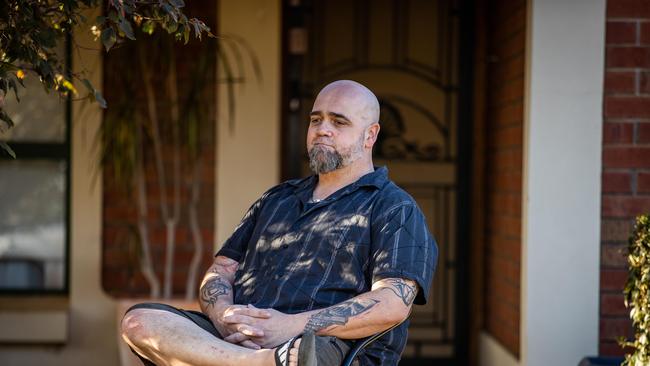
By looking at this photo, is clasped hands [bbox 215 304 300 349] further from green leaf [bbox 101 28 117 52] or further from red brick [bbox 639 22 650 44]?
red brick [bbox 639 22 650 44]

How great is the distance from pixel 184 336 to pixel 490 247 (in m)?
2.70

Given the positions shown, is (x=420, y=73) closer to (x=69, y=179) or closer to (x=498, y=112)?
(x=498, y=112)

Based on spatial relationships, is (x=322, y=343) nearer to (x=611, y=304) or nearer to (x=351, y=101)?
(x=351, y=101)

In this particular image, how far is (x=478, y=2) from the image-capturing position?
17.6 ft

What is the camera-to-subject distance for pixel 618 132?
4.17 metres

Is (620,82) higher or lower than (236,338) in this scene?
higher

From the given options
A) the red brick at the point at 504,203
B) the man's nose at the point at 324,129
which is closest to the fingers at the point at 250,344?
the man's nose at the point at 324,129

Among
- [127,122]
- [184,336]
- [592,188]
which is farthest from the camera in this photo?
[127,122]

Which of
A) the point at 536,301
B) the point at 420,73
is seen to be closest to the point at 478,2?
the point at 420,73

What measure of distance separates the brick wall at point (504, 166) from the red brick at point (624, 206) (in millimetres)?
414

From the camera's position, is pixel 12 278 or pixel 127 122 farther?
pixel 12 278

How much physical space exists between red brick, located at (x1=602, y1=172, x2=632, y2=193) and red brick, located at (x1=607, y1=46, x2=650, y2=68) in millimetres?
470

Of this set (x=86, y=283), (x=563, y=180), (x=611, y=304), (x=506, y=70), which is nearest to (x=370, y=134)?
(x=563, y=180)

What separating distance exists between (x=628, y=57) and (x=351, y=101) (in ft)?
5.21
